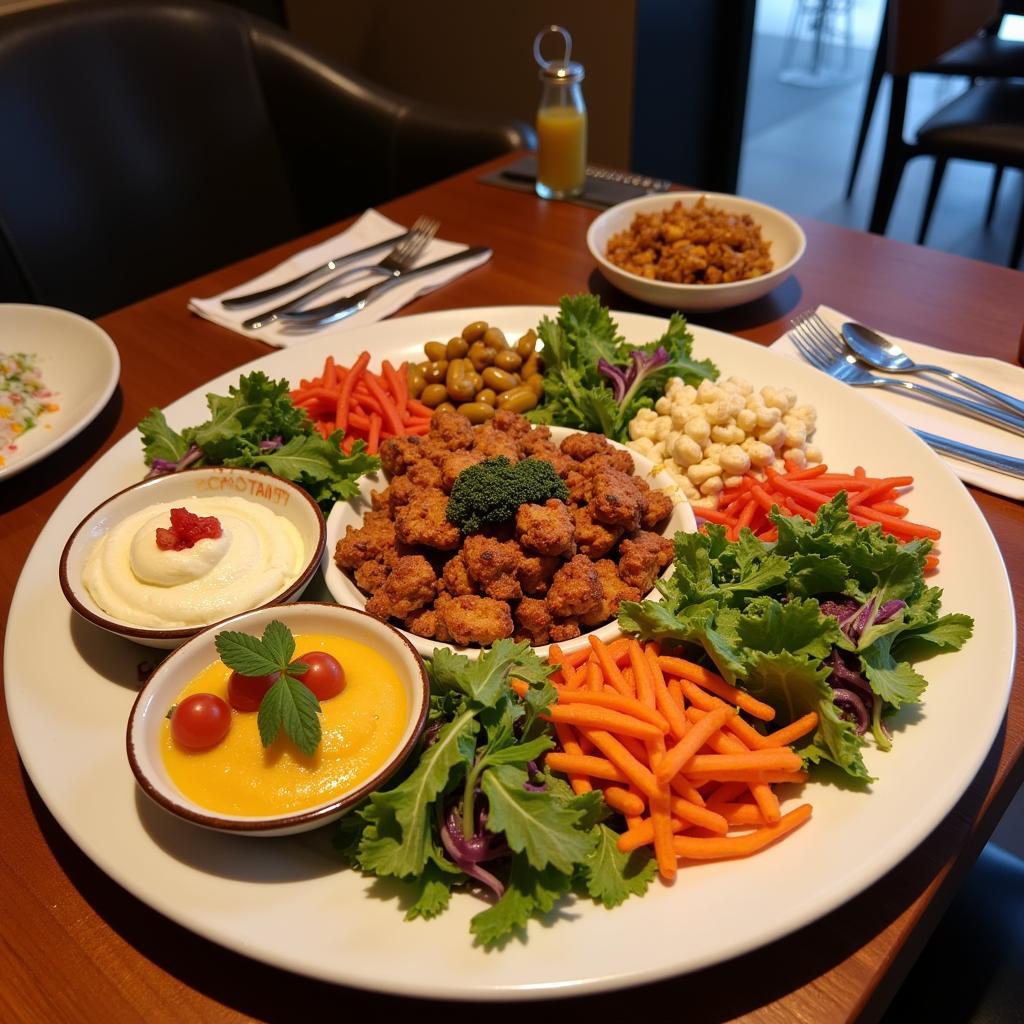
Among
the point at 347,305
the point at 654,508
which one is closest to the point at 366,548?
the point at 654,508

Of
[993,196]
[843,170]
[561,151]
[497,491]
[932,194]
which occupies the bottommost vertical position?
[843,170]

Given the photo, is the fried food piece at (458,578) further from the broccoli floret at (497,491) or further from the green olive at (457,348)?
the green olive at (457,348)

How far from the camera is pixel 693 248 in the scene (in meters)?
2.98

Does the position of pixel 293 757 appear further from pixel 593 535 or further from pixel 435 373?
pixel 435 373

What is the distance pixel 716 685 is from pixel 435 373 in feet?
4.94

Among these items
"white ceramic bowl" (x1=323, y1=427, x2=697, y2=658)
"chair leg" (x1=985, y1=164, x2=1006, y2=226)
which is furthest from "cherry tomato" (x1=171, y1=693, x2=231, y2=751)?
"chair leg" (x1=985, y1=164, x2=1006, y2=226)

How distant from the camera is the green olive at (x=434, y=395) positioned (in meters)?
→ 2.62

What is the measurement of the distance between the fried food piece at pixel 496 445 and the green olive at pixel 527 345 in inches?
23.5

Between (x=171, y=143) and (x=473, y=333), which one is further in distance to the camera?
(x=171, y=143)

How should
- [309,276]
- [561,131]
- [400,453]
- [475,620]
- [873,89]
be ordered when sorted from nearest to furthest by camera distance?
1. [475,620]
2. [400,453]
3. [309,276]
4. [561,131]
5. [873,89]

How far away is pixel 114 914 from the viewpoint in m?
1.42

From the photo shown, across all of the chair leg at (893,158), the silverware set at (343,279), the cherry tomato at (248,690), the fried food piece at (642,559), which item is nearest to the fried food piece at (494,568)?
the fried food piece at (642,559)

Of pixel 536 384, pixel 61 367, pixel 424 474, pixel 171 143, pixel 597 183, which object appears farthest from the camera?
pixel 171 143

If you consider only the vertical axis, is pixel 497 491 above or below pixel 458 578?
above
